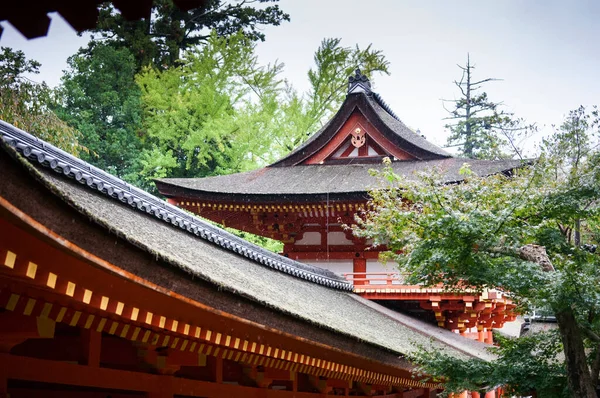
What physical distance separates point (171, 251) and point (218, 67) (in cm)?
Result: 2115

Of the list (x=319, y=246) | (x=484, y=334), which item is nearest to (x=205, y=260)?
Answer: (x=319, y=246)

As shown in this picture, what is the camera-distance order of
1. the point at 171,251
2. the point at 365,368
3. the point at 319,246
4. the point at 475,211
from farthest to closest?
1. the point at 319,246
2. the point at 475,211
3. the point at 365,368
4. the point at 171,251

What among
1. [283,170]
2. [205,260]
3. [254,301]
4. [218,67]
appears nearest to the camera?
[254,301]

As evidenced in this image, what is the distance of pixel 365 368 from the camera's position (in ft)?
27.8

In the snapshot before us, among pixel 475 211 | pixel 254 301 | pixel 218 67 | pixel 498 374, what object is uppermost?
pixel 218 67

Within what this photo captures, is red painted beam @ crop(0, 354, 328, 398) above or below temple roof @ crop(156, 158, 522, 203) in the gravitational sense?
below

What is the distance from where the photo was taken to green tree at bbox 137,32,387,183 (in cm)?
Result: 2619

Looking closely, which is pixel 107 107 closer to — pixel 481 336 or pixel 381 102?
pixel 381 102

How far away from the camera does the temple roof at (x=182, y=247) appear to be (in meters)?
3.95

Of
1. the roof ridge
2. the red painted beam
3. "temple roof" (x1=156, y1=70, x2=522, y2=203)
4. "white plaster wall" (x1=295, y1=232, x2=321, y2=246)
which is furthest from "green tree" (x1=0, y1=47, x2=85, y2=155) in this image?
the red painted beam

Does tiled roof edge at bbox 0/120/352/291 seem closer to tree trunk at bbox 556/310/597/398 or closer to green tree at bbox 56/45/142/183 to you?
tree trunk at bbox 556/310/597/398

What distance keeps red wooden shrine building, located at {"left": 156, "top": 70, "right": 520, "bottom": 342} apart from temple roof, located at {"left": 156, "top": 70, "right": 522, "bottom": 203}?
0.02 meters

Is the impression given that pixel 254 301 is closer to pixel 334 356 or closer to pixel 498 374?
pixel 334 356

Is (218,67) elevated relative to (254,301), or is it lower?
elevated
